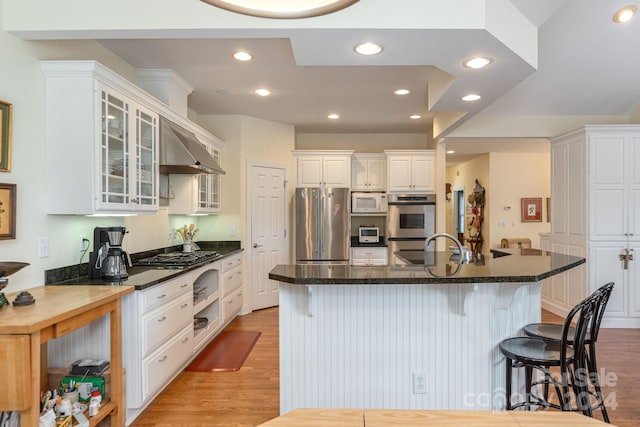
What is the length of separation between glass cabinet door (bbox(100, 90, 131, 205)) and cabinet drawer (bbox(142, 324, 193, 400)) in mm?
1064

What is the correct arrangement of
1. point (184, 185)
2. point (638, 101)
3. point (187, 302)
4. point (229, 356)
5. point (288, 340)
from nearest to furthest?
point (288, 340)
point (187, 302)
point (229, 356)
point (184, 185)
point (638, 101)

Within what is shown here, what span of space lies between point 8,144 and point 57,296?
886 millimetres

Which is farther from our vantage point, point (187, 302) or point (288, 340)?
point (187, 302)

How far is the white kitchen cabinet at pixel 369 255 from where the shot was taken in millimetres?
5426

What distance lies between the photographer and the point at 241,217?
4.84 meters

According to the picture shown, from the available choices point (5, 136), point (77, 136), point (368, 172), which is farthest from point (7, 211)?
point (368, 172)

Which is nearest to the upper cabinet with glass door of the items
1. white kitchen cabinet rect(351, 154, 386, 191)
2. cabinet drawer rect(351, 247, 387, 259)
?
cabinet drawer rect(351, 247, 387, 259)

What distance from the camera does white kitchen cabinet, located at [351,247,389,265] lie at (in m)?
5.43

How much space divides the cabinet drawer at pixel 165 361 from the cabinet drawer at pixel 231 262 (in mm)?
1023

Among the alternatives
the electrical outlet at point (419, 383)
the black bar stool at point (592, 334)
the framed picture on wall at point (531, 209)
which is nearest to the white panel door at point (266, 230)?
the electrical outlet at point (419, 383)

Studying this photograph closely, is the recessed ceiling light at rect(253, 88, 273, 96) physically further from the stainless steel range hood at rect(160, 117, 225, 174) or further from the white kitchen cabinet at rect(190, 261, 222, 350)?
the white kitchen cabinet at rect(190, 261, 222, 350)

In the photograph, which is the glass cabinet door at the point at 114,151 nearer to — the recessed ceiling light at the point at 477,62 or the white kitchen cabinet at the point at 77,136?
the white kitchen cabinet at the point at 77,136

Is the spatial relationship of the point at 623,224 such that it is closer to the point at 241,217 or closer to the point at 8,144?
the point at 241,217

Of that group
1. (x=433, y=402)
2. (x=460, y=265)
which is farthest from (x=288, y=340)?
(x=460, y=265)
